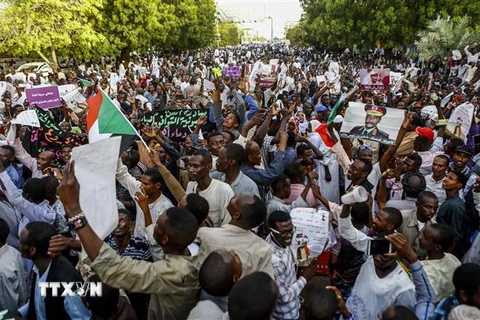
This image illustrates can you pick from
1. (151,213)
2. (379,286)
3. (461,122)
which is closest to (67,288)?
(151,213)

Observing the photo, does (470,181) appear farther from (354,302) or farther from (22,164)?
(22,164)

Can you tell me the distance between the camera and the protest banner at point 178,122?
5926 mm

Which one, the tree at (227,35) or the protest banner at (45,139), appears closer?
the protest banner at (45,139)

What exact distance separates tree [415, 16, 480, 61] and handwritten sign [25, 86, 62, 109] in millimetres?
18143

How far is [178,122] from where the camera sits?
595 centimetres

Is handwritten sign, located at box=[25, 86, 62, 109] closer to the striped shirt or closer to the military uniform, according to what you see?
the military uniform

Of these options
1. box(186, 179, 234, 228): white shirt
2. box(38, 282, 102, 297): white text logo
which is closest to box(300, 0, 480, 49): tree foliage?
box(186, 179, 234, 228): white shirt

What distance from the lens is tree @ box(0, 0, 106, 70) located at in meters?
20.8

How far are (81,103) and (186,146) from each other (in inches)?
155

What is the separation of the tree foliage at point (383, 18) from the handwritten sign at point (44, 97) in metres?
20.7

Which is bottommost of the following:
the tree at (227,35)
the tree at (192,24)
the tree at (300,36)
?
the tree at (227,35)

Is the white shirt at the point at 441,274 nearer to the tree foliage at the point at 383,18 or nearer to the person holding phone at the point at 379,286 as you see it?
the person holding phone at the point at 379,286

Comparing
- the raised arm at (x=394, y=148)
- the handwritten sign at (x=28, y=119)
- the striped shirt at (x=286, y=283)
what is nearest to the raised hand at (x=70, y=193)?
the striped shirt at (x=286, y=283)

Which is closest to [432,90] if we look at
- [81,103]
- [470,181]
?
[470,181]
